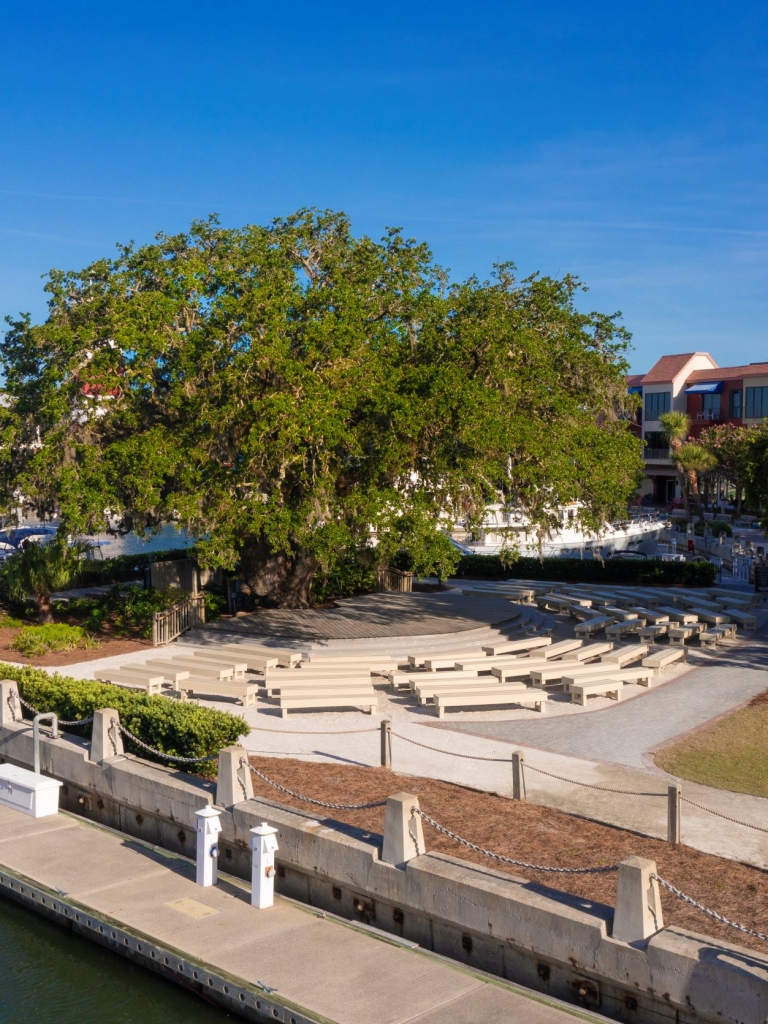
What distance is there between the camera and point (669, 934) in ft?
28.3

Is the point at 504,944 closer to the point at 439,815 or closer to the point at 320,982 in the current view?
the point at 320,982

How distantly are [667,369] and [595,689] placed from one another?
64.7m

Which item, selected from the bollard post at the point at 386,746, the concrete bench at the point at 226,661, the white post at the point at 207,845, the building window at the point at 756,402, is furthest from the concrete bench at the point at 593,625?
the building window at the point at 756,402

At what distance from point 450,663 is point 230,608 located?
30.5 ft

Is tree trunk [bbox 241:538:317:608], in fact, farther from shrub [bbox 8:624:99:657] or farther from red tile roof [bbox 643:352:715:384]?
red tile roof [bbox 643:352:715:384]

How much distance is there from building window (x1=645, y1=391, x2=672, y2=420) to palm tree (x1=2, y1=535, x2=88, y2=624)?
6121 cm

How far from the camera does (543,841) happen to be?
11.8 metres

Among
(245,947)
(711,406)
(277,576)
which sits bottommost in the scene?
(245,947)

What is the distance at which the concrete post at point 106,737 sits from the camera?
14.3 meters

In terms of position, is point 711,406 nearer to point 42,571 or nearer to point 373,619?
point 373,619

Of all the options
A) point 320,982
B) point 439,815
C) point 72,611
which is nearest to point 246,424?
point 72,611

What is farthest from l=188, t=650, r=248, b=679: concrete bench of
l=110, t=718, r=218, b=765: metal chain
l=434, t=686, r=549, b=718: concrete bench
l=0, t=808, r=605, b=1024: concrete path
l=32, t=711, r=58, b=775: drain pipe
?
l=0, t=808, r=605, b=1024: concrete path

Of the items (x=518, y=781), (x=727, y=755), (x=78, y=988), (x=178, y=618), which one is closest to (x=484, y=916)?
(x=518, y=781)

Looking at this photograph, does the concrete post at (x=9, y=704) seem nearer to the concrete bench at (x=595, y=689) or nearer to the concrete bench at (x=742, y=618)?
the concrete bench at (x=595, y=689)
